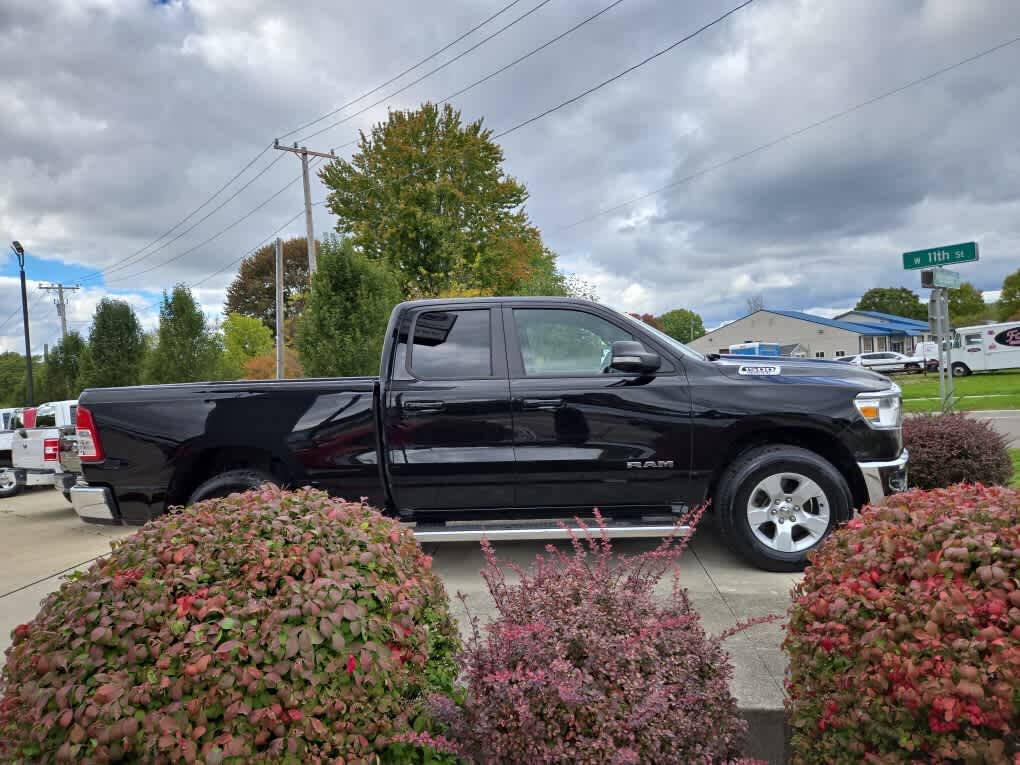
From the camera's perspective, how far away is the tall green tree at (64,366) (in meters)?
30.0

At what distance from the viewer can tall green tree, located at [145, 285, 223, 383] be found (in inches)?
789

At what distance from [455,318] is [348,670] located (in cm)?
331

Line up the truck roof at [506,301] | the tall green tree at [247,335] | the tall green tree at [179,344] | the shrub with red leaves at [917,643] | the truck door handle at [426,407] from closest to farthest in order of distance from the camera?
1. the shrub with red leaves at [917,643]
2. the truck door handle at [426,407]
3. the truck roof at [506,301]
4. the tall green tree at [179,344]
5. the tall green tree at [247,335]

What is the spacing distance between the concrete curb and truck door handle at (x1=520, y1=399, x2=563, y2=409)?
2.32 m

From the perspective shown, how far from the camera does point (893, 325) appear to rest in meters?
64.9

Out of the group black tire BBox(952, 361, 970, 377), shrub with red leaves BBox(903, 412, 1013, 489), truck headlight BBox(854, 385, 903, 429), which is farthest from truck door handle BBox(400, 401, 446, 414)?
black tire BBox(952, 361, 970, 377)

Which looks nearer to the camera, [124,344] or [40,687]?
[40,687]

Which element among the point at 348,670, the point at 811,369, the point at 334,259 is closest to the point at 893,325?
the point at 334,259

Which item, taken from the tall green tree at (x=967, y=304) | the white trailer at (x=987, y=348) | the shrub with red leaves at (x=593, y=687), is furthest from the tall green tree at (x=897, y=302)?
the shrub with red leaves at (x=593, y=687)

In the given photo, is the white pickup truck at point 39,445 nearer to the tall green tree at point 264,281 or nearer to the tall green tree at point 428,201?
the tall green tree at point 428,201

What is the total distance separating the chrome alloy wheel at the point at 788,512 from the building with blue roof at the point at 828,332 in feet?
184

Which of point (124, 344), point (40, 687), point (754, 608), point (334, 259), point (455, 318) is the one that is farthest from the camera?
point (124, 344)

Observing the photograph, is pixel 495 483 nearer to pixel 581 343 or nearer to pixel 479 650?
pixel 581 343

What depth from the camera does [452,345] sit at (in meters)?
4.67
